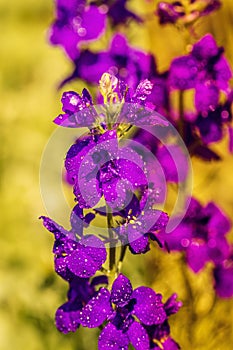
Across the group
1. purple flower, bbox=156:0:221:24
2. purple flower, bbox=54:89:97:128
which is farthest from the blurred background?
purple flower, bbox=54:89:97:128

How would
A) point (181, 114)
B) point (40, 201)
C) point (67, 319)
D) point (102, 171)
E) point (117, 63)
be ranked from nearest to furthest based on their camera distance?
point (102, 171), point (67, 319), point (181, 114), point (117, 63), point (40, 201)

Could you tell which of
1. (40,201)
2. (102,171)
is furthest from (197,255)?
(40,201)

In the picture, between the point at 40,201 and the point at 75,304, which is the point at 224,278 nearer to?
the point at 75,304

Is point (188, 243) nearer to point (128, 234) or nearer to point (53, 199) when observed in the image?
point (128, 234)

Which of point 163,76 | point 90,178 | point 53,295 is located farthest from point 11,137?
point 90,178

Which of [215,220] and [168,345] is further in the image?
[215,220]

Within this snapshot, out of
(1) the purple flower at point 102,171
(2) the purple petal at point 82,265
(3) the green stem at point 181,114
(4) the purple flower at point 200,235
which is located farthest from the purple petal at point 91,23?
(2) the purple petal at point 82,265

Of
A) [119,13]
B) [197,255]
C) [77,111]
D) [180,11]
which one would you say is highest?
[119,13]
